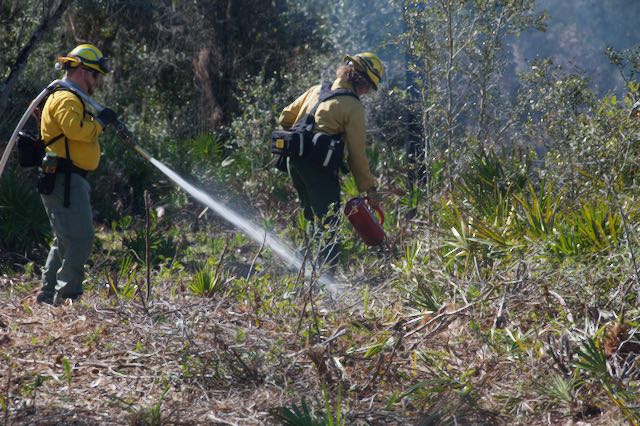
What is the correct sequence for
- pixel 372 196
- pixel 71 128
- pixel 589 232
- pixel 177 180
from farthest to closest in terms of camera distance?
pixel 372 196
pixel 177 180
pixel 71 128
pixel 589 232

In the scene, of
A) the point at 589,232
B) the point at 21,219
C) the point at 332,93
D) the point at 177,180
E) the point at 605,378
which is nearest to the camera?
the point at 605,378

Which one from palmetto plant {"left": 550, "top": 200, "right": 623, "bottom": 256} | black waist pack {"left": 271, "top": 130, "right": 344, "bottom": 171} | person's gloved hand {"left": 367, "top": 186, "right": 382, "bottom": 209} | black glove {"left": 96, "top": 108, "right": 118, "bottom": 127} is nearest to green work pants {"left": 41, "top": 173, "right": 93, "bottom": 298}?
black glove {"left": 96, "top": 108, "right": 118, "bottom": 127}

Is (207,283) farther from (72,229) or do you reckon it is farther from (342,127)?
(342,127)

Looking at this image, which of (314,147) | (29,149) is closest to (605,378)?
(314,147)

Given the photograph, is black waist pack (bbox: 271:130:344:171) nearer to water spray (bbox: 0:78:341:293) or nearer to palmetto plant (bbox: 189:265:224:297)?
water spray (bbox: 0:78:341:293)

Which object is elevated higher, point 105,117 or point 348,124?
point 105,117

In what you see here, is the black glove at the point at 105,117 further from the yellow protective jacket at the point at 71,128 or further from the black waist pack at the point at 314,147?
the black waist pack at the point at 314,147

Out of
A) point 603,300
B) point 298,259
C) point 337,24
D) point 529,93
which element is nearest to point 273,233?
point 298,259

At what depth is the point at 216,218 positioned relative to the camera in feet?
31.9

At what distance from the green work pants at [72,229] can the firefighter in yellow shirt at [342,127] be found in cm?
167

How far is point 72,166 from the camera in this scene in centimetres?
588

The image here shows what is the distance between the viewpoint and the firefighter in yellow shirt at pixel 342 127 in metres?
6.63

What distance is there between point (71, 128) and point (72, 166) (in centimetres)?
29

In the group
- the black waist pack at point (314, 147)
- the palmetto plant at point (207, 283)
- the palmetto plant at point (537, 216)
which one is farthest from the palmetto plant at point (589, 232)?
the palmetto plant at point (207, 283)
